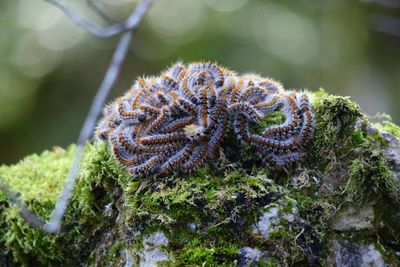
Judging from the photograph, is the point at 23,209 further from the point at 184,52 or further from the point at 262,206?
the point at 184,52

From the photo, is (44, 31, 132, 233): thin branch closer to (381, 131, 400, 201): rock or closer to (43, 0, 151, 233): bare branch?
(43, 0, 151, 233): bare branch

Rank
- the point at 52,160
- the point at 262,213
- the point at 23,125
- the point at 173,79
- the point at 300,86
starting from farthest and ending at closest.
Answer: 1. the point at 300,86
2. the point at 23,125
3. the point at 52,160
4. the point at 173,79
5. the point at 262,213

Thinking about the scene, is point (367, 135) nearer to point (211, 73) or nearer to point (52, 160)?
point (211, 73)

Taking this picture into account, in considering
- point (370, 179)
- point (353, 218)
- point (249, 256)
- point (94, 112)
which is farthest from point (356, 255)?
point (94, 112)

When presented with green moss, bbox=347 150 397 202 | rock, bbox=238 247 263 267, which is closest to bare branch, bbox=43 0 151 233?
rock, bbox=238 247 263 267

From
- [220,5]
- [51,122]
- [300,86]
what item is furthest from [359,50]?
[51,122]

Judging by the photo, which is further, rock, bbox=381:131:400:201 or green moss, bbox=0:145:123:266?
green moss, bbox=0:145:123:266

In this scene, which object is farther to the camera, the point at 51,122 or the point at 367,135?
the point at 51,122
